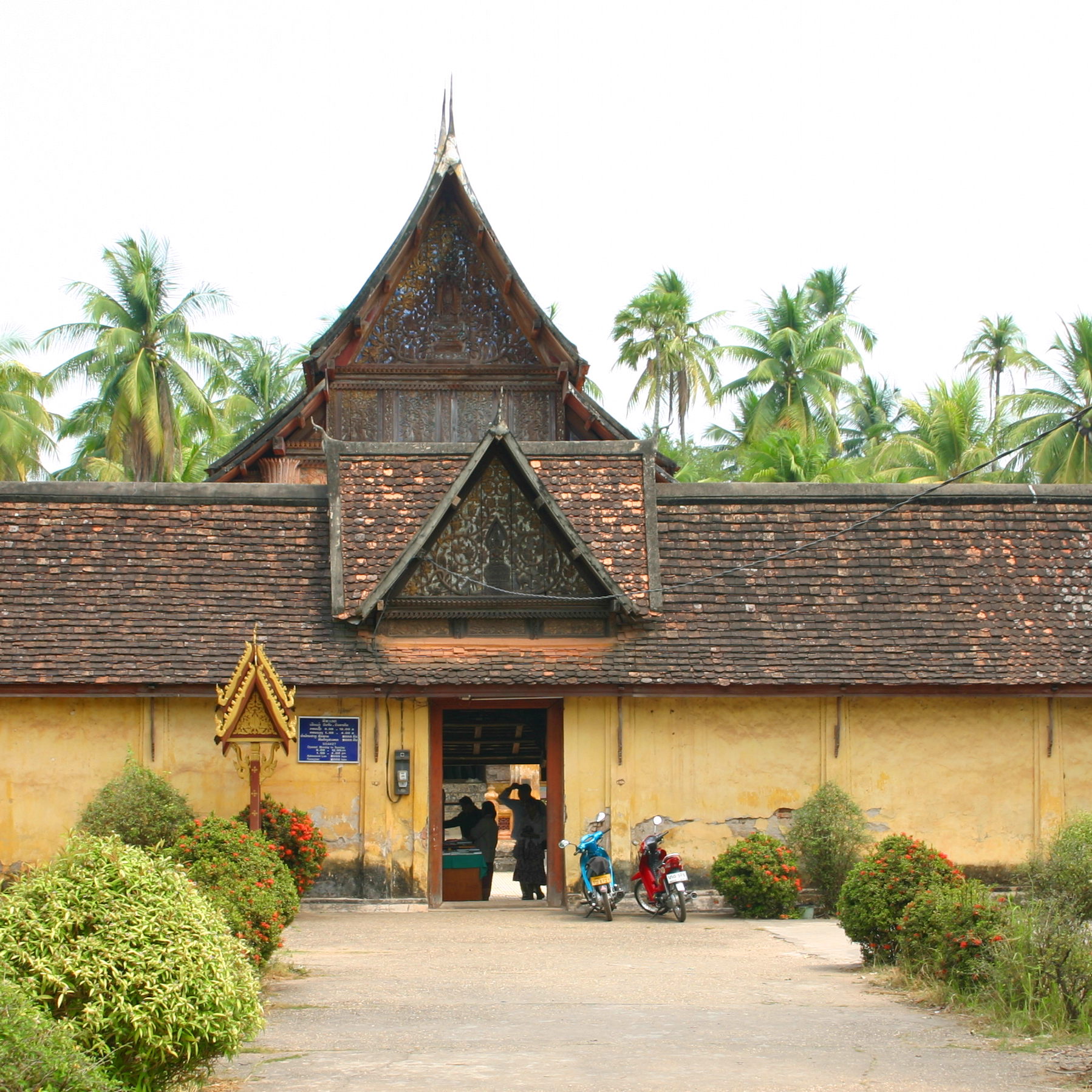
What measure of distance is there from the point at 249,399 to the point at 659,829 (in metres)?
41.1

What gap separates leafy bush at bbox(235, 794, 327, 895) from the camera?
53.4 ft

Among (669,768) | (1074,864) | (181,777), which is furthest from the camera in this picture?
(669,768)

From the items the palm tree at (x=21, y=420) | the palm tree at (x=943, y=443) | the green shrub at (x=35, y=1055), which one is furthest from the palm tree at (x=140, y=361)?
the green shrub at (x=35, y=1055)

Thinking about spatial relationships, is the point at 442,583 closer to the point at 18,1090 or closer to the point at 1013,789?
the point at 1013,789

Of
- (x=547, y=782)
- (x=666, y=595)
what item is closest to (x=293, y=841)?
(x=547, y=782)

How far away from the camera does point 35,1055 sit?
6.01m

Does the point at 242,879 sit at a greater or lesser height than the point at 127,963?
lesser

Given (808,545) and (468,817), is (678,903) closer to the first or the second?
(808,545)

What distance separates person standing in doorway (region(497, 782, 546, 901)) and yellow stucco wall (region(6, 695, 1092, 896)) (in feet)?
12.2

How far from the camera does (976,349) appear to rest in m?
58.2

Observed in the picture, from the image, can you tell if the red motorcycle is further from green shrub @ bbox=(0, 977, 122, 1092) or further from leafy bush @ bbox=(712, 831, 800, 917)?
green shrub @ bbox=(0, 977, 122, 1092)

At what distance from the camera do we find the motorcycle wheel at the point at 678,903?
54.5 feet

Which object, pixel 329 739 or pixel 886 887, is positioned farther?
pixel 329 739

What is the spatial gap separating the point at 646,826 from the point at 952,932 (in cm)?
756
